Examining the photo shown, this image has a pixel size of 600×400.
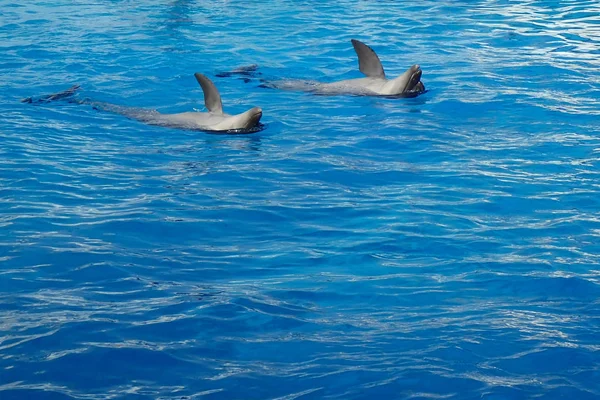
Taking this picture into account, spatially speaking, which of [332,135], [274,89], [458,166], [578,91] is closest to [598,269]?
[458,166]

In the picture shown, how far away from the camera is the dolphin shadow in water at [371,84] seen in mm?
11383

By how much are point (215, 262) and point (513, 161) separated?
3.78 metres

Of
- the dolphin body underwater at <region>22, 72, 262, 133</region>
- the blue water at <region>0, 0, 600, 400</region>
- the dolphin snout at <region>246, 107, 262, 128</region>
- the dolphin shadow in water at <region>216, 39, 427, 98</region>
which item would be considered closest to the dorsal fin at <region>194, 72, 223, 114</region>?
the dolphin body underwater at <region>22, 72, 262, 133</region>

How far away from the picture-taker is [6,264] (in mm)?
6066

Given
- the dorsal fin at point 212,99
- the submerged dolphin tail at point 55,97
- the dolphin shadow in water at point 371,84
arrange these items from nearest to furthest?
the dorsal fin at point 212,99 < the submerged dolphin tail at point 55,97 < the dolphin shadow in water at point 371,84

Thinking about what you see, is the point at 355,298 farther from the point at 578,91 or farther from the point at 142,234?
the point at 578,91

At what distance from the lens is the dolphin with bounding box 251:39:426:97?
11.4 metres

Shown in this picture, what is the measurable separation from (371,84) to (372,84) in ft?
0.04

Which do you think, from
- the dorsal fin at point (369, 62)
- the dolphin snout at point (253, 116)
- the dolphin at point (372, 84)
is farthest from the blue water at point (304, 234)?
the dorsal fin at point (369, 62)

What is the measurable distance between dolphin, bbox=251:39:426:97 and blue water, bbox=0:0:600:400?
28cm

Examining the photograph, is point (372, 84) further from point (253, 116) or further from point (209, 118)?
point (209, 118)

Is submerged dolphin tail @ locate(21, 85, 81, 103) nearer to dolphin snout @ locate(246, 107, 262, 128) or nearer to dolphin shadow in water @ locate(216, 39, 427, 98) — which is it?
dolphin shadow in water @ locate(216, 39, 427, 98)

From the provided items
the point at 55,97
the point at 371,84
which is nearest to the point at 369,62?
the point at 371,84

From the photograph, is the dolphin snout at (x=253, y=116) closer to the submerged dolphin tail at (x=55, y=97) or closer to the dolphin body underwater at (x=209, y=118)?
the dolphin body underwater at (x=209, y=118)
